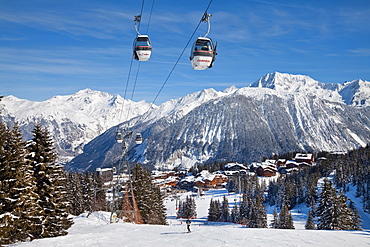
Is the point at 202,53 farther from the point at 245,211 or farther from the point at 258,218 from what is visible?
the point at 245,211

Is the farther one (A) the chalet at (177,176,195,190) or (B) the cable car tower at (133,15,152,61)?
(A) the chalet at (177,176,195,190)

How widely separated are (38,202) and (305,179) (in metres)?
111

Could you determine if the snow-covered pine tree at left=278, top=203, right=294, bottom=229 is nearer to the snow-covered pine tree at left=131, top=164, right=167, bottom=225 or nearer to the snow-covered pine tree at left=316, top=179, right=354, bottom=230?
the snow-covered pine tree at left=316, top=179, right=354, bottom=230

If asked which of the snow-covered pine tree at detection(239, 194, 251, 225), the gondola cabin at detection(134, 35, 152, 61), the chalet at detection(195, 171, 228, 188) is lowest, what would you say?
the snow-covered pine tree at detection(239, 194, 251, 225)

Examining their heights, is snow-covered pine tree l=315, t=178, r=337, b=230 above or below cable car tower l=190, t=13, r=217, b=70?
below

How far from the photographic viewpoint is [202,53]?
1730cm

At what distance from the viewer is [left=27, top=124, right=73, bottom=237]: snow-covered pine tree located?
26.2 metres

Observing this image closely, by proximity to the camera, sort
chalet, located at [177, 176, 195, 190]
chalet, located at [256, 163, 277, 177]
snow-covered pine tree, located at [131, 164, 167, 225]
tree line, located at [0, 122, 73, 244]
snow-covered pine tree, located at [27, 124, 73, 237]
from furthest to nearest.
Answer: chalet, located at [256, 163, 277, 177], chalet, located at [177, 176, 195, 190], snow-covered pine tree, located at [131, 164, 167, 225], snow-covered pine tree, located at [27, 124, 73, 237], tree line, located at [0, 122, 73, 244]

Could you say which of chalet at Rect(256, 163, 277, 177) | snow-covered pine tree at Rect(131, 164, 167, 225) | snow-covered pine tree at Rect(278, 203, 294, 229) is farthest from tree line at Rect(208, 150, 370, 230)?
snow-covered pine tree at Rect(131, 164, 167, 225)

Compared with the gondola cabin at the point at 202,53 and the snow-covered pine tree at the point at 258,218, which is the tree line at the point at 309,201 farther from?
the gondola cabin at the point at 202,53

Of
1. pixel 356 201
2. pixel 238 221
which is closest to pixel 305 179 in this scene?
pixel 356 201

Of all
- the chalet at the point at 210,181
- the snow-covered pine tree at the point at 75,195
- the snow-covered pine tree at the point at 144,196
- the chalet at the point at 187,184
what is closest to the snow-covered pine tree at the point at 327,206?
the snow-covered pine tree at the point at 144,196

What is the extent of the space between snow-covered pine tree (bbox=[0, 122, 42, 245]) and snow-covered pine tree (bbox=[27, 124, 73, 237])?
3731 mm

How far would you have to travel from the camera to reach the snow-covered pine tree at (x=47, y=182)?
2622cm
